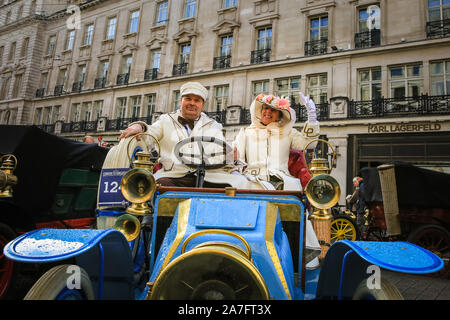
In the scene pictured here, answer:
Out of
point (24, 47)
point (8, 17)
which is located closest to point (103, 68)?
point (24, 47)

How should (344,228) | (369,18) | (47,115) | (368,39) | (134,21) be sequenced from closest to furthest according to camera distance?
(344,228) < (368,39) < (369,18) < (134,21) < (47,115)

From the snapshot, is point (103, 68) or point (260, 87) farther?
point (103, 68)

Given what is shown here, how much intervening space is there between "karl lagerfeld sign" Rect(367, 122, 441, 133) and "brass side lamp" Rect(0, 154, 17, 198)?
553 inches

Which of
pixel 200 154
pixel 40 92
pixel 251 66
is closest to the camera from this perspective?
pixel 200 154

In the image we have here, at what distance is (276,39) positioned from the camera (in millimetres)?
17094

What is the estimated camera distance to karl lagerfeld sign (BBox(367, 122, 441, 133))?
12.7 m

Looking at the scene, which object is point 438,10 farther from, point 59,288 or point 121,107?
point 121,107

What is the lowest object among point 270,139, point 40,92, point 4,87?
point 270,139

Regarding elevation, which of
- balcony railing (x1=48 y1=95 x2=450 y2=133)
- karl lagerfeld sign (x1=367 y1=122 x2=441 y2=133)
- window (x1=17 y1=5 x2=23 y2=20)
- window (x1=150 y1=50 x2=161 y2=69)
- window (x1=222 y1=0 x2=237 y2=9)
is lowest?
karl lagerfeld sign (x1=367 y1=122 x2=441 y2=133)

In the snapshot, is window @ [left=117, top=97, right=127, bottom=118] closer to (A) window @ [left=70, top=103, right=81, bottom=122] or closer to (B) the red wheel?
(A) window @ [left=70, top=103, right=81, bottom=122]

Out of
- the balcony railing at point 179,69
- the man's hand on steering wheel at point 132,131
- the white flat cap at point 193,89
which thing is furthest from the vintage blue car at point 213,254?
the balcony railing at point 179,69

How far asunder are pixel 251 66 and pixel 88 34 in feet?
58.9

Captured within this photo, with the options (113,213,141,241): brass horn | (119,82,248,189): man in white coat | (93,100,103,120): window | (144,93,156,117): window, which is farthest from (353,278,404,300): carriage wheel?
(93,100,103,120): window

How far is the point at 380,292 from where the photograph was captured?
1.62m
